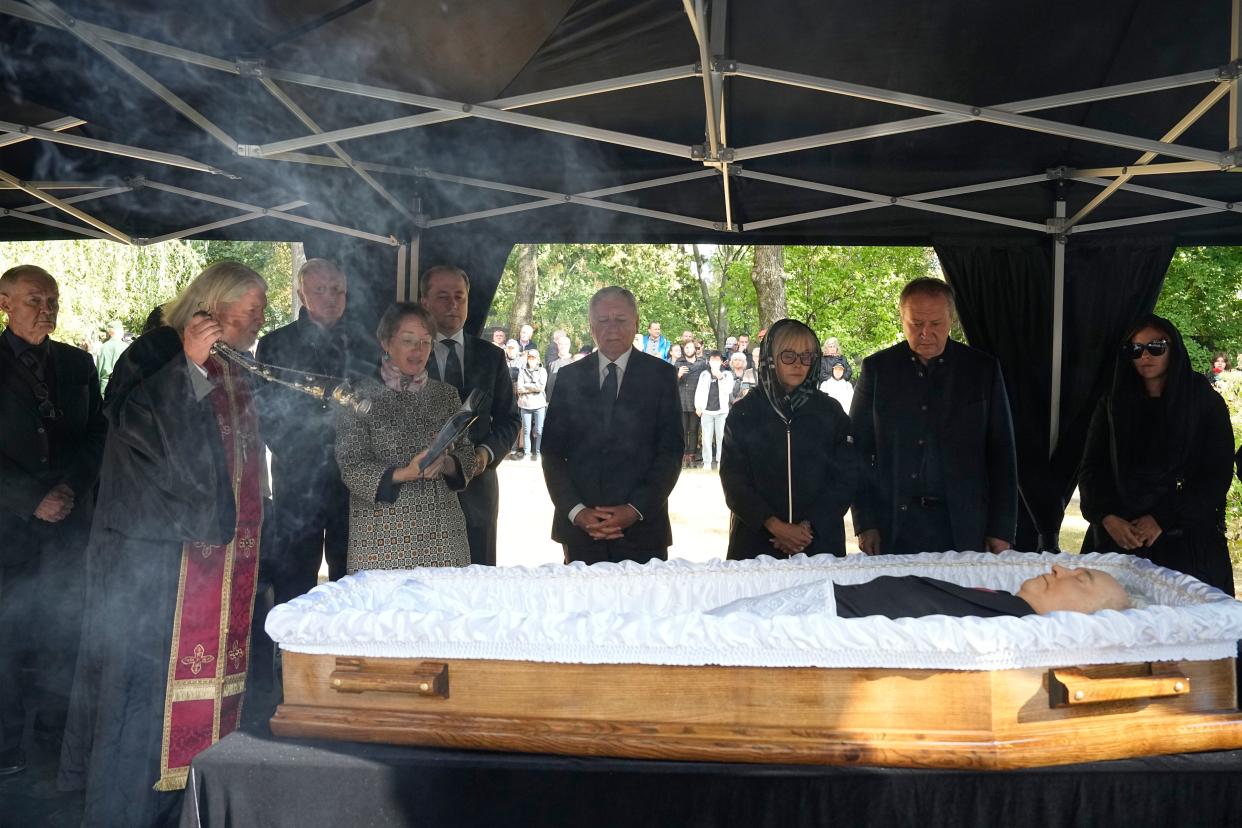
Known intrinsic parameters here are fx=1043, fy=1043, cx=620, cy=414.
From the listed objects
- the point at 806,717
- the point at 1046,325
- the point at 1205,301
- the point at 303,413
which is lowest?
the point at 806,717

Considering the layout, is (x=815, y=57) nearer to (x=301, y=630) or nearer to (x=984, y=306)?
(x=984, y=306)

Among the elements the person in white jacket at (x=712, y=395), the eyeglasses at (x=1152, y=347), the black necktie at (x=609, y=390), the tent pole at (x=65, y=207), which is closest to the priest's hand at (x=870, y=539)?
the black necktie at (x=609, y=390)

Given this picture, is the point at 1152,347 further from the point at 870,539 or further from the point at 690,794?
the point at 690,794

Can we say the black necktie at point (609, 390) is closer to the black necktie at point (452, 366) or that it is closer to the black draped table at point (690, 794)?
the black necktie at point (452, 366)

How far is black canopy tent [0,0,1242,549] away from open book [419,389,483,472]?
3.22 feet

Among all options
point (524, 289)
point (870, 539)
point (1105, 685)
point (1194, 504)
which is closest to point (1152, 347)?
point (1194, 504)

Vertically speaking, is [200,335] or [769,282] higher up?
[769,282]

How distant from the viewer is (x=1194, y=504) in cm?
387

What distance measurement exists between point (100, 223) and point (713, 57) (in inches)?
134

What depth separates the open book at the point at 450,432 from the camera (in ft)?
10.1

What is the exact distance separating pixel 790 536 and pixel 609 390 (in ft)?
3.13

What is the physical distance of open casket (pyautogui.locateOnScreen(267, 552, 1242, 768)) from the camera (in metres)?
1.87

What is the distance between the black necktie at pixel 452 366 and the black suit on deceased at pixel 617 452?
410mm

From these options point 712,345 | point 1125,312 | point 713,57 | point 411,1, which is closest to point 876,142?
point 713,57
